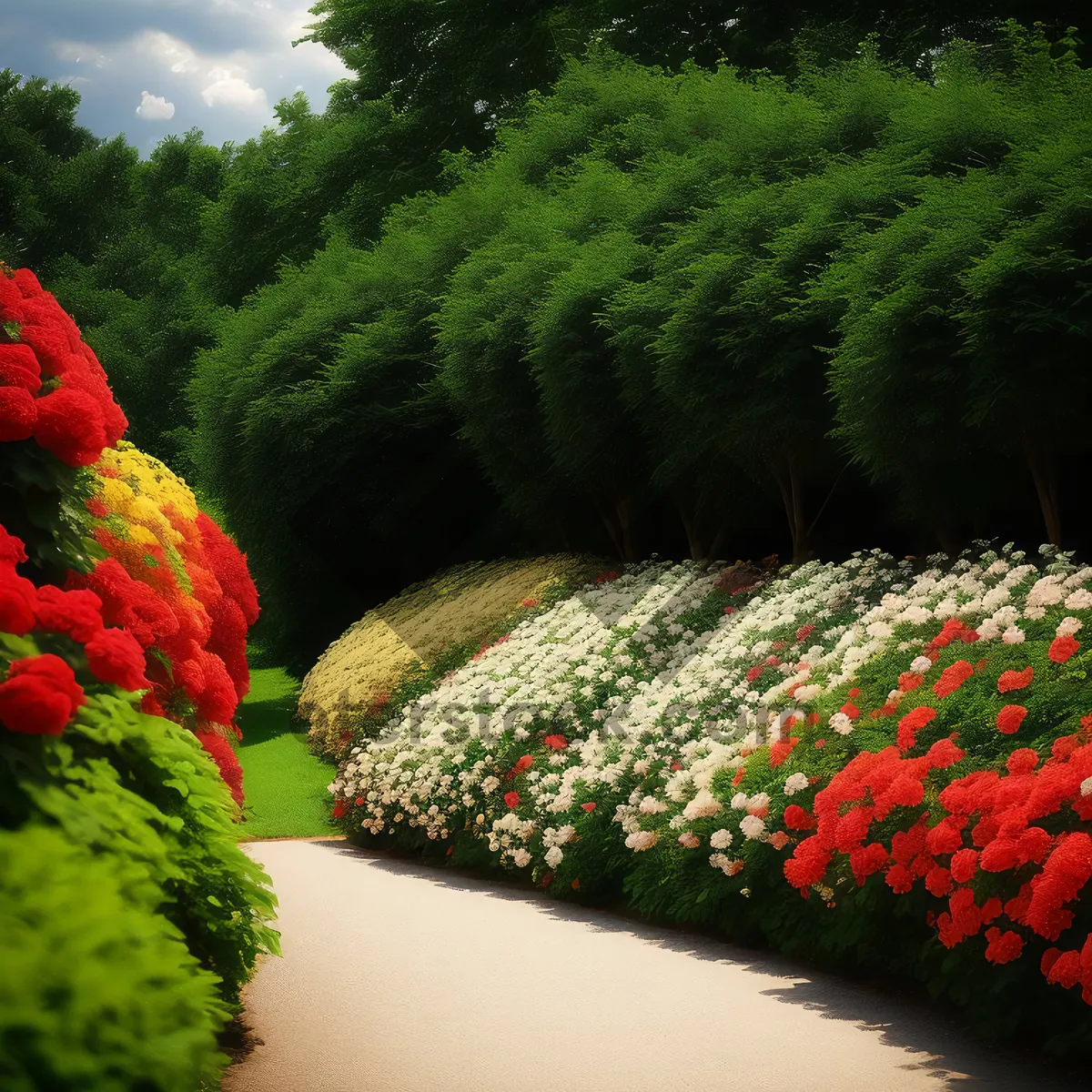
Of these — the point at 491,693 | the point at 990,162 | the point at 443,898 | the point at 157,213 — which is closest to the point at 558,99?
the point at 990,162

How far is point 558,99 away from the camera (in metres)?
19.7

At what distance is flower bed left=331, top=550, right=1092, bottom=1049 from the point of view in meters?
4.79

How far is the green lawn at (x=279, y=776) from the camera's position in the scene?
482 inches

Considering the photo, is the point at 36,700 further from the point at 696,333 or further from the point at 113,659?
the point at 696,333

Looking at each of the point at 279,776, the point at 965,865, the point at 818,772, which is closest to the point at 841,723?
the point at 818,772

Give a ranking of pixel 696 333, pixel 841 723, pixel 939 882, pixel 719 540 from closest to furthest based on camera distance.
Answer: pixel 939 882, pixel 841 723, pixel 696 333, pixel 719 540

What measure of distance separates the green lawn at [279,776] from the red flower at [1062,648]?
271 inches

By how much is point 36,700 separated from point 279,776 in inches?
444

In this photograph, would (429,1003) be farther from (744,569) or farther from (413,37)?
(413,37)

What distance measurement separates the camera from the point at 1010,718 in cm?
547

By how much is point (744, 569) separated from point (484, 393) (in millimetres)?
4545

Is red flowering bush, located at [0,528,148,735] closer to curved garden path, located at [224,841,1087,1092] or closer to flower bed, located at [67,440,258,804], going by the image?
flower bed, located at [67,440,258,804]

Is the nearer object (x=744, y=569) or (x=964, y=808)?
(x=964, y=808)

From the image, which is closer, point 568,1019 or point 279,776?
point 568,1019
